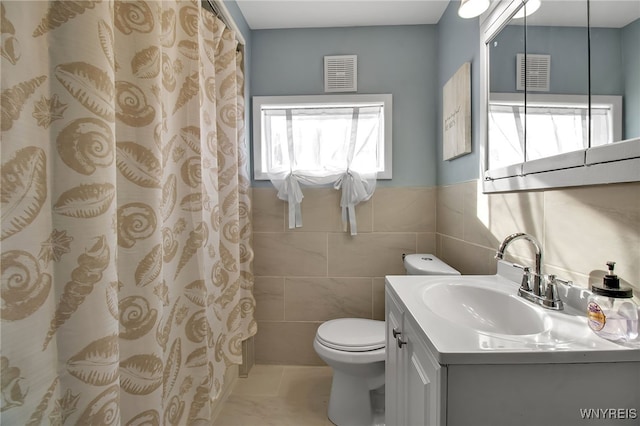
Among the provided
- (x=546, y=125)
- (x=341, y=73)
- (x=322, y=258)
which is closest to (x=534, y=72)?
(x=546, y=125)

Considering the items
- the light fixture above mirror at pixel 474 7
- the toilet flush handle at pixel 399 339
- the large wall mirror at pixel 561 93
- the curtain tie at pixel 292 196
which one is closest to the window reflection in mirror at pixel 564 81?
the large wall mirror at pixel 561 93

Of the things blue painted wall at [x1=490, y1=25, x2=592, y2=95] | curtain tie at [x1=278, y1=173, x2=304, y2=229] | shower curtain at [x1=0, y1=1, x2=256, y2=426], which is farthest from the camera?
curtain tie at [x1=278, y1=173, x2=304, y2=229]

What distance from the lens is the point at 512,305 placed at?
985 millimetres

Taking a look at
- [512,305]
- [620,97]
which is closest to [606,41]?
[620,97]

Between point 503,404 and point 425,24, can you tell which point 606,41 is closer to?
point 503,404

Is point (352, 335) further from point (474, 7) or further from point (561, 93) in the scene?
point (474, 7)

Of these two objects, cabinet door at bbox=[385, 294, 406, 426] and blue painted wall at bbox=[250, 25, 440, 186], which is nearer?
cabinet door at bbox=[385, 294, 406, 426]

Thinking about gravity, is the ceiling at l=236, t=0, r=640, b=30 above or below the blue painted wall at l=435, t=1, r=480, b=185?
above

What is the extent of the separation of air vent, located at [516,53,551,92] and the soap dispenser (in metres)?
0.66

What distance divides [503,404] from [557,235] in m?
0.61

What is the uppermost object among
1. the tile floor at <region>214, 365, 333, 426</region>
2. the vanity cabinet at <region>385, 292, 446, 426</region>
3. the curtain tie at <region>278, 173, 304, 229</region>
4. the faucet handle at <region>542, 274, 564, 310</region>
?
the curtain tie at <region>278, 173, 304, 229</region>

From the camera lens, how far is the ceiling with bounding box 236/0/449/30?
1834 mm

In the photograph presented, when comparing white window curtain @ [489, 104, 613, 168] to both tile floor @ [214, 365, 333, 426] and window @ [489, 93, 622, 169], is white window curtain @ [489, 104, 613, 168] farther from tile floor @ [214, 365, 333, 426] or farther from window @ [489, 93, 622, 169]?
tile floor @ [214, 365, 333, 426]

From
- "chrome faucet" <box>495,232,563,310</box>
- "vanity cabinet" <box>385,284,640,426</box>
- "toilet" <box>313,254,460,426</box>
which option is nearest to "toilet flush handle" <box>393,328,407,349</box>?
"vanity cabinet" <box>385,284,640,426</box>
